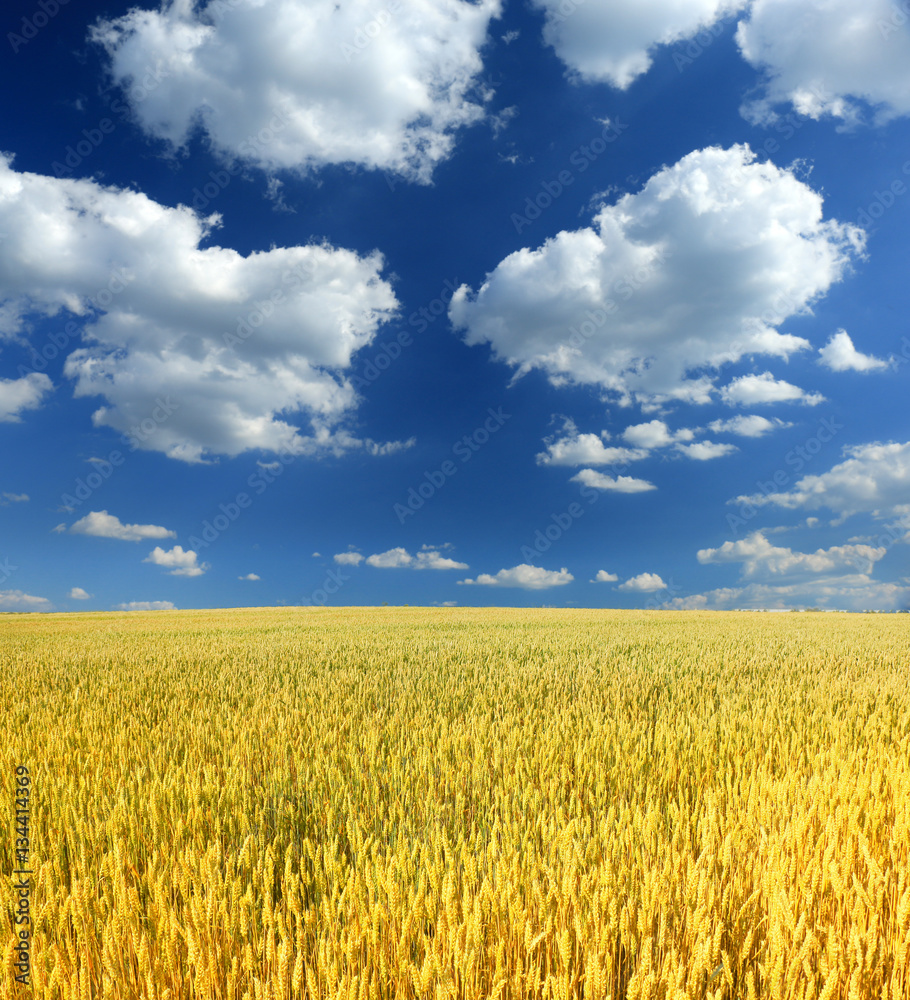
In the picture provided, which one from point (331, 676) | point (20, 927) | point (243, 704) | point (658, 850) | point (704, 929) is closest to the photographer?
point (704, 929)

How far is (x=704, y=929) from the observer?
6.04 feet

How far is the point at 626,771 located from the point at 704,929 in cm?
213

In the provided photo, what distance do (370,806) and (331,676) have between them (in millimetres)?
5218

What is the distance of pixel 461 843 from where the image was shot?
2.75 meters

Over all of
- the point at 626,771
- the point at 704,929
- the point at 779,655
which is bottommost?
the point at 779,655

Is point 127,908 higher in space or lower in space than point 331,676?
higher

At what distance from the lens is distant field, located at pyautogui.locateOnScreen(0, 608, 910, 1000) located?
6.12 ft

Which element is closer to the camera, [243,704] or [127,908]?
[127,908]

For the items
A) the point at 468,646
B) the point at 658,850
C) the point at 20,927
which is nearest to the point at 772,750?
the point at 658,850

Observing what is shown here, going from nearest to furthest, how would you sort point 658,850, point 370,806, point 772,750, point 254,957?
point 254,957, point 658,850, point 370,806, point 772,750

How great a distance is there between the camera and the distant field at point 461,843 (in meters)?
1.87

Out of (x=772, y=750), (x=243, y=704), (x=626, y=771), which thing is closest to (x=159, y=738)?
(x=243, y=704)

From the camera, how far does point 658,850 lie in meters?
2.55

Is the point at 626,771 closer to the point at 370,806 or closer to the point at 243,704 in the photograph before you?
the point at 370,806
